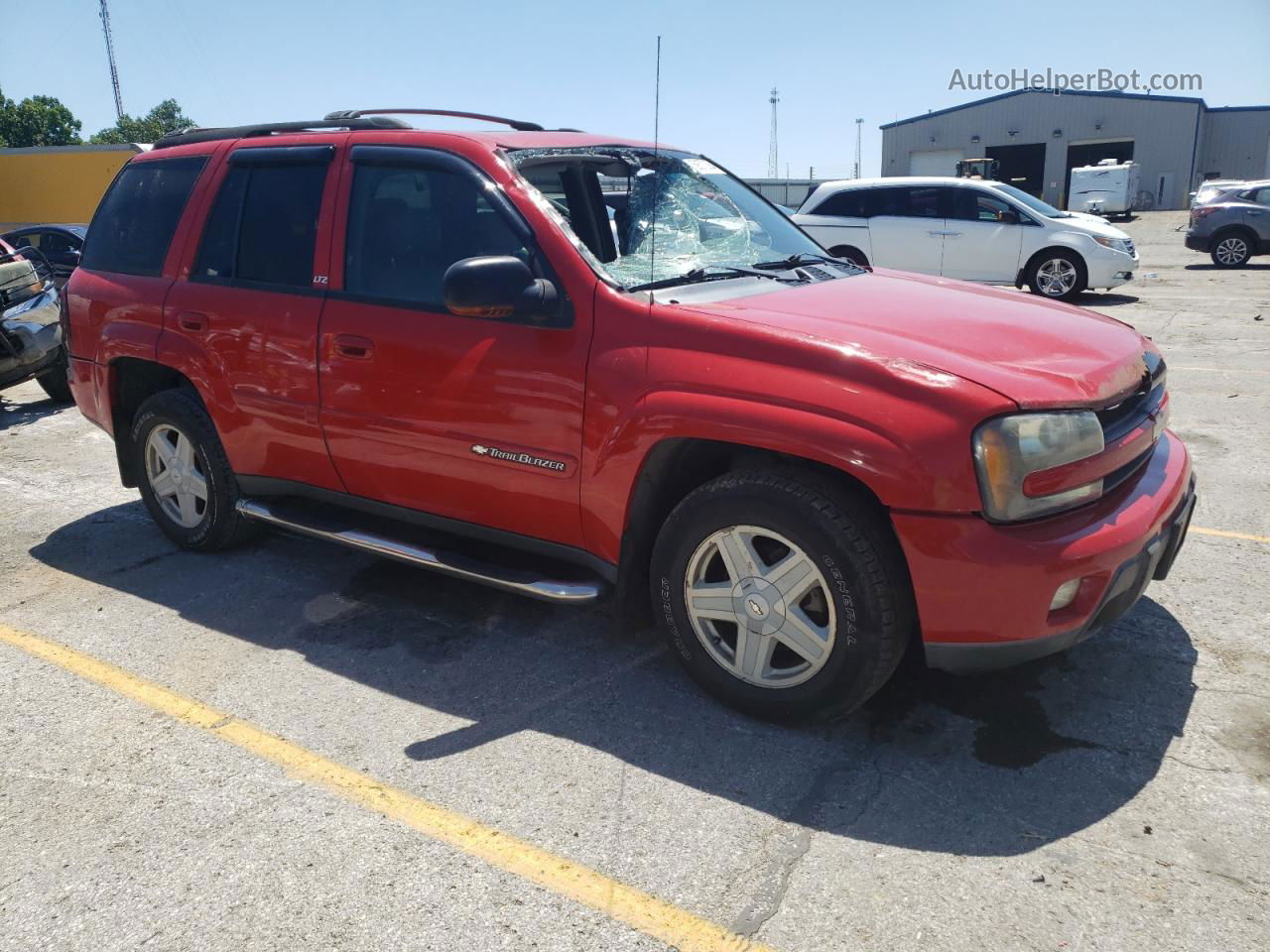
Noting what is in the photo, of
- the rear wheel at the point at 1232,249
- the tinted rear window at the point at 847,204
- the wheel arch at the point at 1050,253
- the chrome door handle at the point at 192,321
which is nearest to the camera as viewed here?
the chrome door handle at the point at 192,321

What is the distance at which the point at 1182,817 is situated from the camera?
8.75 feet

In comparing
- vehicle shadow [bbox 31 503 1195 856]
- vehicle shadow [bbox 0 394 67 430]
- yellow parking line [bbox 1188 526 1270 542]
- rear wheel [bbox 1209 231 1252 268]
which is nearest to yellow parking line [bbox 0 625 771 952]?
vehicle shadow [bbox 31 503 1195 856]

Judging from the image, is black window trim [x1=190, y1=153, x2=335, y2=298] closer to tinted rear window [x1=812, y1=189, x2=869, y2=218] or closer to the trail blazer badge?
the trail blazer badge

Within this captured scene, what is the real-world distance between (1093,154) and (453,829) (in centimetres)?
5323

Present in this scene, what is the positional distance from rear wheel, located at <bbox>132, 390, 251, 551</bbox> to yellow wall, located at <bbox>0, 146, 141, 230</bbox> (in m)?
23.3

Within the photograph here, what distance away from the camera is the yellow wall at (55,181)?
1014 inches

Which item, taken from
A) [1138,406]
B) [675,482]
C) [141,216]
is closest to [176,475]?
[141,216]

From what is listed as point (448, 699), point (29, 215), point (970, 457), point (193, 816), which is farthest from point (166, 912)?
point (29, 215)

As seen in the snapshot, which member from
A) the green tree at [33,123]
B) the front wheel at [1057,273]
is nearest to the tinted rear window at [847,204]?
the front wheel at [1057,273]

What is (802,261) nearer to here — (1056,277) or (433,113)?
(433,113)

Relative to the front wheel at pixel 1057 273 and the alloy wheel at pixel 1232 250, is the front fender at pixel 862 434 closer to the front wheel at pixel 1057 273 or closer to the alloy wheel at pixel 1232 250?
the front wheel at pixel 1057 273

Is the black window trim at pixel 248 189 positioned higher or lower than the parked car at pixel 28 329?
higher

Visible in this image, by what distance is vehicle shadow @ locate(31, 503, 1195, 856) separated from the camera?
9.12 ft

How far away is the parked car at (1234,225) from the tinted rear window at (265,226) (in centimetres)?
1917
